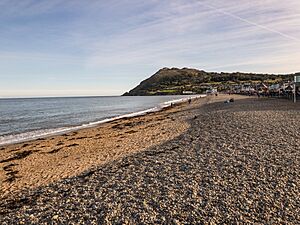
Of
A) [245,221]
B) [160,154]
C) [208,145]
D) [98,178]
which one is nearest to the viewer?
[245,221]

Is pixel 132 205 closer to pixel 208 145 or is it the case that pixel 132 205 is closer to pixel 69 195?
pixel 69 195

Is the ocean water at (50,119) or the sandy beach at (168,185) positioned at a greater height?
the sandy beach at (168,185)

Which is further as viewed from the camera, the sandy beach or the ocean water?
the ocean water

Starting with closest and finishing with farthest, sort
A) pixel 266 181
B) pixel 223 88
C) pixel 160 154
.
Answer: pixel 266 181 → pixel 160 154 → pixel 223 88

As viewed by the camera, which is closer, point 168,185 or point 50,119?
point 168,185

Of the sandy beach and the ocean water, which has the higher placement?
the sandy beach

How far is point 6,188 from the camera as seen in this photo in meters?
8.52

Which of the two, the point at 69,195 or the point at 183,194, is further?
the point at 69,195

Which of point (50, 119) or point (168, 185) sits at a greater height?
point (168, 185)

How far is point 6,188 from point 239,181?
6775 mm

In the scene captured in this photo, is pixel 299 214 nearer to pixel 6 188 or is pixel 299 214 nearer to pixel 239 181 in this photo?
pixel 239 181

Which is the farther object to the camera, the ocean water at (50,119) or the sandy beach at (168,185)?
the ocean water at (50,119)

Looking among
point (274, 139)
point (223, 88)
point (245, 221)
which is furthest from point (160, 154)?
point (223, 88)

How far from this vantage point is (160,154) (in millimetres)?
10305
